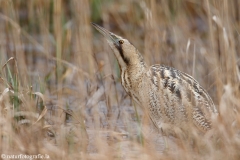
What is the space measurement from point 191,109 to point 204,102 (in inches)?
3.4

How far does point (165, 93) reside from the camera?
4.06m

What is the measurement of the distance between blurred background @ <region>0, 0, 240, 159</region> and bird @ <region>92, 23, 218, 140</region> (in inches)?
5.3

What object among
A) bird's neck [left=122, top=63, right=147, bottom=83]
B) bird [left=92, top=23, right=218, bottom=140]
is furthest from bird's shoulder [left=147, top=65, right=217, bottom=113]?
A: bird's neck [left=122, top=63, right=147, bottom=83]

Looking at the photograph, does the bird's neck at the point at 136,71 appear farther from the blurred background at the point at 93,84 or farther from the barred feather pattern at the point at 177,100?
the blurred background at the point at 93,84

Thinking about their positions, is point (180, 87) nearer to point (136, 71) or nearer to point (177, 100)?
point (177, 100)

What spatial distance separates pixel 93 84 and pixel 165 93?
40.9 inches

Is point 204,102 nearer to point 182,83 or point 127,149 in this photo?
point 182,83

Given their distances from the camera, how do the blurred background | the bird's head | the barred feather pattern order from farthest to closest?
the bird's head
the barred feather pattern
the blurred background

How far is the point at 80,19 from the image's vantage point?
15.0ft

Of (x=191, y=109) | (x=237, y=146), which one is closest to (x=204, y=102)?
(x=191, y=109)

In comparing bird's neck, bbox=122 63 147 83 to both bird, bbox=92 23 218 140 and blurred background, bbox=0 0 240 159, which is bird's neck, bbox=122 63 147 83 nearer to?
bird, bbox=92 23 218 140

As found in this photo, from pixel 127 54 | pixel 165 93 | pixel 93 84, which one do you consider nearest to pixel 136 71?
pixel 127 54

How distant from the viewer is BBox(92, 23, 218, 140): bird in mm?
3951

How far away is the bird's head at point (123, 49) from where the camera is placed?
4.22 metres
